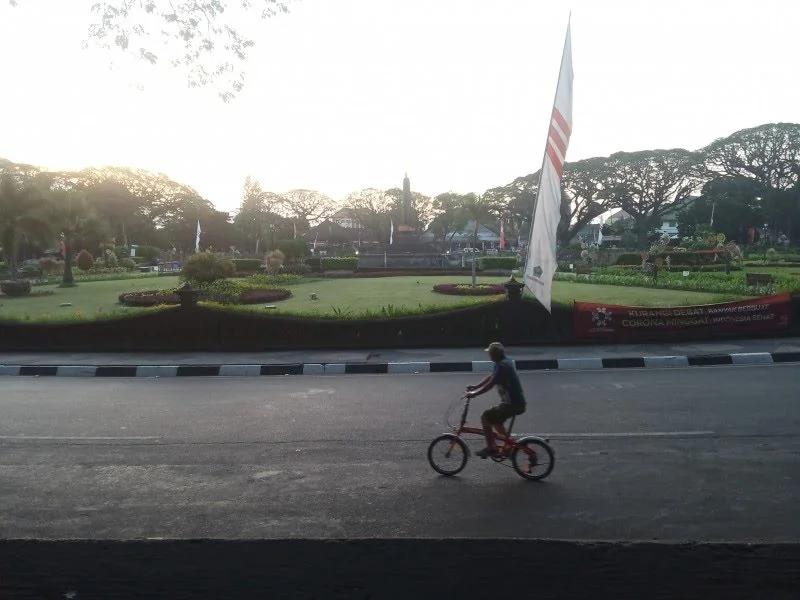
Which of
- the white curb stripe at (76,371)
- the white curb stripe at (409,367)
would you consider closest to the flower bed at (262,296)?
the white curb stripe at (76,371)

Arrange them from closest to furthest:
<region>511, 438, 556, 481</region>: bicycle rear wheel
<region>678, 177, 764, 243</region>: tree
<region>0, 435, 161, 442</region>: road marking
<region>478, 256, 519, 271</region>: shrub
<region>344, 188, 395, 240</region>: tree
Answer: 1. <region>511, 438, 556, 481</region>: bicycle rear wheel
2. <region>0, 435, 161, 442</region>: road marking
3. <region>478, 256, 519, 271</region>: shrub
4. <region>678, 177, 764, 243</region>: tree
5. <region>344, 188, 395, 240</region>: tree

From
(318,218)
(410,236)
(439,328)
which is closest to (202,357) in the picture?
(439,328)

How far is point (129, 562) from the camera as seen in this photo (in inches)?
160

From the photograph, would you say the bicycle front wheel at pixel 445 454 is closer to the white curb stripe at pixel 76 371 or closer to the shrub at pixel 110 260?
the white curb stripe at pixel 76 371

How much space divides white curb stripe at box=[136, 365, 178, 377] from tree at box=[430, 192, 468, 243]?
6560 cm

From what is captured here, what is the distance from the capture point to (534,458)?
6023 millimetres

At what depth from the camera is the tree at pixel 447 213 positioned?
258ft

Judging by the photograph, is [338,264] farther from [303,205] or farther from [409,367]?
[303,205]

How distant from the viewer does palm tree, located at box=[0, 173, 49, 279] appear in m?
29.1

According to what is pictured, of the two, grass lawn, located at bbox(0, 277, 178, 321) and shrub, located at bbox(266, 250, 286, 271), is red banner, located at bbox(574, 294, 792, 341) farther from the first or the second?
shrub, located at bbox(266, 250, 286, 271)

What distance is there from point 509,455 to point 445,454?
0.56 metres

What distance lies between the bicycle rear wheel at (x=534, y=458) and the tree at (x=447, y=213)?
71562 millimetres

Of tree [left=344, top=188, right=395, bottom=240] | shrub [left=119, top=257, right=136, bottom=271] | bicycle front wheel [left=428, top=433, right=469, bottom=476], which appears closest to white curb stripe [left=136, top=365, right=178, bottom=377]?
bicycle front wheel [left=428, top=433, right=469, bottom=476]

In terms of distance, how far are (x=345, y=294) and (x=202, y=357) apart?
11980 millimetres
